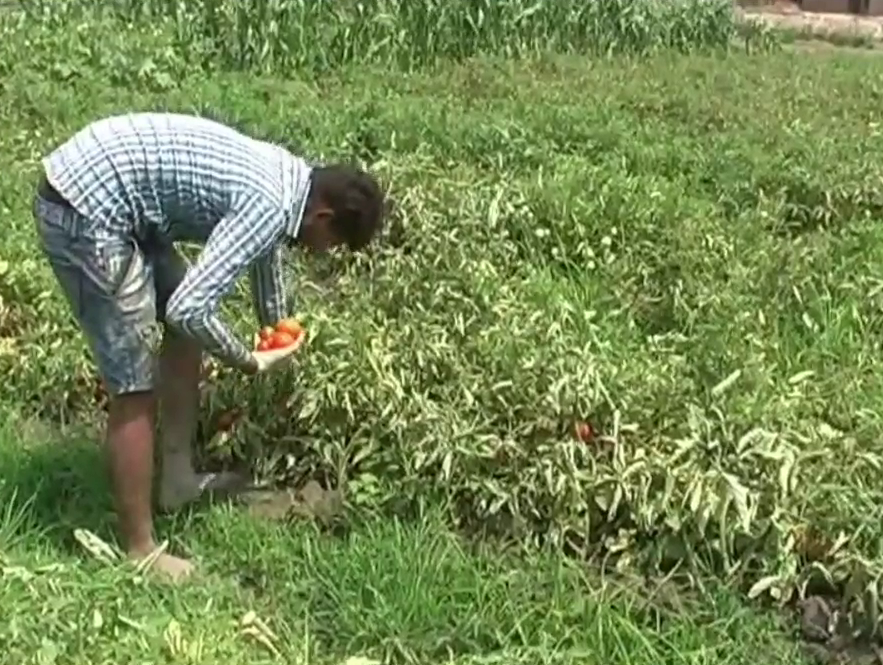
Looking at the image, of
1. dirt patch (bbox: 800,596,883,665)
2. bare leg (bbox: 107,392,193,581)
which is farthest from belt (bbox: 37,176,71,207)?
dirt patch (bbox: 800,596,883,665)

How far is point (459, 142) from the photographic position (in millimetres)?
7254

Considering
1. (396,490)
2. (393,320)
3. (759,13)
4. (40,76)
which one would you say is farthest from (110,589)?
(759,13)

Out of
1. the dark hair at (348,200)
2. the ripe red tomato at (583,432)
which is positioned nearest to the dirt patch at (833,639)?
the ripe red tomato at (583,432)

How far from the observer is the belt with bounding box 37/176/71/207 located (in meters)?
3.79

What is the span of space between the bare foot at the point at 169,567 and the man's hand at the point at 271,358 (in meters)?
0.54

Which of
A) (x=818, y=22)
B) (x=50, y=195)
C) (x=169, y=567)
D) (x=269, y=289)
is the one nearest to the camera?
(x=50, y=195)

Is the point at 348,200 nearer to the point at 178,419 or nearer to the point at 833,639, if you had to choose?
the point at 178,419

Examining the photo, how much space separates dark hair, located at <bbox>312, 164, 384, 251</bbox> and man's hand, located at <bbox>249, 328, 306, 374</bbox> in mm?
390

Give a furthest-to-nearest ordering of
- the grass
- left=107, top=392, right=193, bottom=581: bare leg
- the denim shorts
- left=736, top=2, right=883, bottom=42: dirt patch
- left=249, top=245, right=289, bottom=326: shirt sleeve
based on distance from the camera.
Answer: left=736, top=2, right=883, bottom=42: dirt patch, left=249, top=245, right=289, bottom=326: shirt sleeve, left=107, top=392, right=193, bottom=581: bare leg, the denim shorts, the grass

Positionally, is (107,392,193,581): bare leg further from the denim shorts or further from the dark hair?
the dark hair

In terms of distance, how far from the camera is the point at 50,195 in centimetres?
382

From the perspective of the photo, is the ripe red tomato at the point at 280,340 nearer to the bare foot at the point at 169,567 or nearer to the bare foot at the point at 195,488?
the bare foot at the point at 195,488

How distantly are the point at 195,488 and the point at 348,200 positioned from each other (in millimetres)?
1040

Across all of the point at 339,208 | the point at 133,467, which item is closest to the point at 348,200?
the point at 339,208
